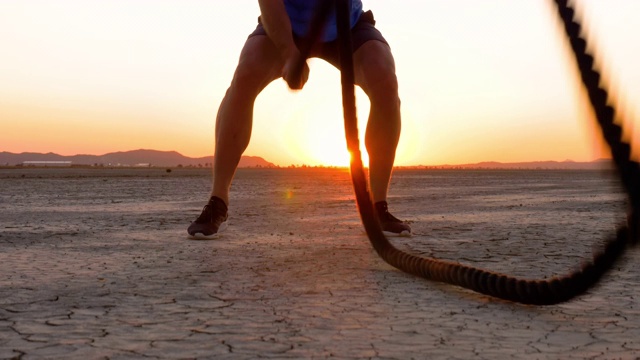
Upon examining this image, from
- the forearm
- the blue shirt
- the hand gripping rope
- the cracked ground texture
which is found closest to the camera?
the hand gripping rope

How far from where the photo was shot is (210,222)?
411 centimetres

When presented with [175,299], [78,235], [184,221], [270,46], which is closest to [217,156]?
[270,46]

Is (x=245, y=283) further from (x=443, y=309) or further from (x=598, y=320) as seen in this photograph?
(x=598, y=320)

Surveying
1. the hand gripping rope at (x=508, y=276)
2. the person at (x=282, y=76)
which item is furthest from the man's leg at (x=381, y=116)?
the hand gripping rope at (x=508, y=276)

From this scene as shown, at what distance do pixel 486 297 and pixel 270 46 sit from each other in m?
2.18

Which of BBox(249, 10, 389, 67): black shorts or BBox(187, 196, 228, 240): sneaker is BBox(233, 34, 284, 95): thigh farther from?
BBox(187, 196, 228, 240): sneaker

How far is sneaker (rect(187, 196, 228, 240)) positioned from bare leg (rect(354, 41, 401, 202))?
88 cm

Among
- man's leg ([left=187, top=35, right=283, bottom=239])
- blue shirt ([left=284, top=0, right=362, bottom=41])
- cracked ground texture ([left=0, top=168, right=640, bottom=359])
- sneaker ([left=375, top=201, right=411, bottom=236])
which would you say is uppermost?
blue shirt ([left=284, top=0, right=362, bottom=41])

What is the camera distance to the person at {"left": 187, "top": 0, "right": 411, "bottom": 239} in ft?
13.0

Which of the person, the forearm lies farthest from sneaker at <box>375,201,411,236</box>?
the forearm

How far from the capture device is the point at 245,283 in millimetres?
2594

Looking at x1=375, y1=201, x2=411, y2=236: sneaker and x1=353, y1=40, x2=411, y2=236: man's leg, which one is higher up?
x1=353, y1=40, x2=411, y2=236: man's leg

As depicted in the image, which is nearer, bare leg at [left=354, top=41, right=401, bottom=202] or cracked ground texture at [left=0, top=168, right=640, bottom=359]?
cracked ground texture at [left=0, top=168, right=640, bottom=359]

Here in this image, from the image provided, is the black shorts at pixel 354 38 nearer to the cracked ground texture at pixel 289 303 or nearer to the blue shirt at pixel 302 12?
the blue shirt at pixel 302 12
